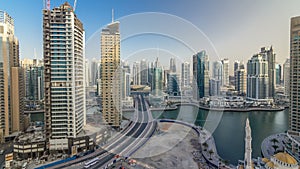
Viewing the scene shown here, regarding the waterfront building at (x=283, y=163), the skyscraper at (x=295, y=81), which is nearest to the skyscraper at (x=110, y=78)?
the waterfront building at (x=283, y=163)

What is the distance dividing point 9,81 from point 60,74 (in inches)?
77.9

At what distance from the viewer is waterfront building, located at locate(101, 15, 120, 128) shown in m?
4.84

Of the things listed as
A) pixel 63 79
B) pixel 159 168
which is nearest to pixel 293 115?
pixel 159 168

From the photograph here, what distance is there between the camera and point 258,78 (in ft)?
32.3

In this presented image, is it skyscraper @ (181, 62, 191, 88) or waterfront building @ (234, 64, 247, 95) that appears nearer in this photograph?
skyscraper @ (181, 62, 191, 88)

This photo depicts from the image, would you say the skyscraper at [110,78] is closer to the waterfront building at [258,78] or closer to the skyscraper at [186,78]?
the skyscraper at [186,78]

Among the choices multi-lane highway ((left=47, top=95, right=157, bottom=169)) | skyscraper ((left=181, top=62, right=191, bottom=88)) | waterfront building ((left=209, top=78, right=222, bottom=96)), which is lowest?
multi-lane highway ((left=47, top=95, right=157, bottom=169))

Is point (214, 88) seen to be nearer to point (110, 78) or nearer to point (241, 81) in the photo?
point (241, 81)

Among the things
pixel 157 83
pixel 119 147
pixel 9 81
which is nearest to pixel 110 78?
pixel 119 147

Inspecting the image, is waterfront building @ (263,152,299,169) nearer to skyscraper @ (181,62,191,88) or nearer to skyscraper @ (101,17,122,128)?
skyscraper @ (101,17,122,128)

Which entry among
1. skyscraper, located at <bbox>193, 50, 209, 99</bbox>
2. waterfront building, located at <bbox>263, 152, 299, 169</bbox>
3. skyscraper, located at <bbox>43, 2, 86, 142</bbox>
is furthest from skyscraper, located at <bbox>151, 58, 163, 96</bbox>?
waterfront building, located at <bbox>263, 152, 299, 169</bbox>

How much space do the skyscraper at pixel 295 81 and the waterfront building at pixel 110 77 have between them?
439 cm

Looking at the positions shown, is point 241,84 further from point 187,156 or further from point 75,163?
point 75,163

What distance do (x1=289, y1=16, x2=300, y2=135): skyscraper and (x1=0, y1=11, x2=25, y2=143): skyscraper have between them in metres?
6.86
